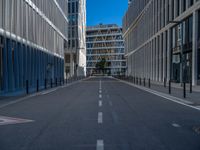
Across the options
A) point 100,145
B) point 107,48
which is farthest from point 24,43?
point 107,48

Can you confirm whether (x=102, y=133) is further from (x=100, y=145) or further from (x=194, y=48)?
(x=194, y=48)

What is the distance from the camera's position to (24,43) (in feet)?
90.8

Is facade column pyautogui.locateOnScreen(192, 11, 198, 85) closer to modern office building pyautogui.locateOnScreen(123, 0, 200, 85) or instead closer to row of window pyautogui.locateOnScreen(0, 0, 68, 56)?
modern office building pyautogui.locateOnScreen(123, 0, 200, 85)

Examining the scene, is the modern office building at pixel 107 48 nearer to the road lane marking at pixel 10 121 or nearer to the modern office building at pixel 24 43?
the modern office building at pixel 24 43

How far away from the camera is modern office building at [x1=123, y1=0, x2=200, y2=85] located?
104 ft

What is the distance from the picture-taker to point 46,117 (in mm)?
9500

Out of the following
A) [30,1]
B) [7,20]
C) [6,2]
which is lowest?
[7,20]

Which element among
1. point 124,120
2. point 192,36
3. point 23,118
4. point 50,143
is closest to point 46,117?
point 23,118

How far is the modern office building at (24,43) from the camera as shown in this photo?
72.1ft

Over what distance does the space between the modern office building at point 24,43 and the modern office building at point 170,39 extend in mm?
14350

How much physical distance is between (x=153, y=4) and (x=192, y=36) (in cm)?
2285

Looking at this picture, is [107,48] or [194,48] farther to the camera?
[107,48]

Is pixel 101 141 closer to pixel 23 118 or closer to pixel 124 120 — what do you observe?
pixel 124 120

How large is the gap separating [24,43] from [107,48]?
4322 inches
